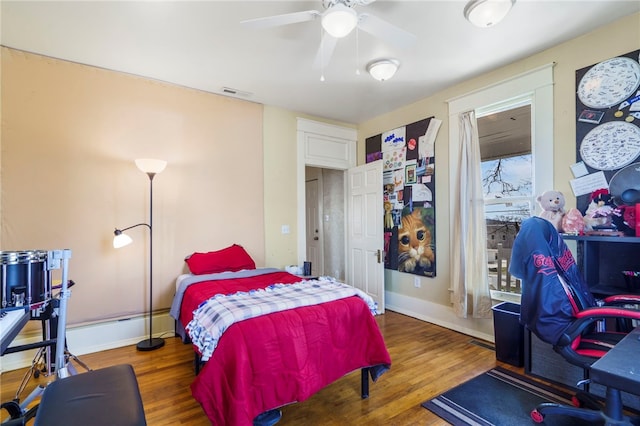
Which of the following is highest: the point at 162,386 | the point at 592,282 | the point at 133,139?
the point at 133,139

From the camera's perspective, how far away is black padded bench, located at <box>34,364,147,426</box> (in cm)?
110

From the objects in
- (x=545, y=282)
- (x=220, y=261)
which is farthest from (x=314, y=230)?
(x=545, y=282)

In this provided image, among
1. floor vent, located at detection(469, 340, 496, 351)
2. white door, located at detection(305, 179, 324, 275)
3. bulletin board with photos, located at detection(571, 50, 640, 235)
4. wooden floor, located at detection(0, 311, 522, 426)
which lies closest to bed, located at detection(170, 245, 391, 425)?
wooden floor, located at detection(0, 311, 522, 426)

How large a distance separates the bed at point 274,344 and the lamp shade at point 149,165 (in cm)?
130

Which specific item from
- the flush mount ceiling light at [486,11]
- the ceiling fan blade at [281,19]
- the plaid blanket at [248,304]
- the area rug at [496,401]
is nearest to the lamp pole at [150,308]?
the plaid blanket at [248,304]

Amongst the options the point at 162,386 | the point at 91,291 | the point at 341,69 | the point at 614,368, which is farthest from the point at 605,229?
the point at 91,291

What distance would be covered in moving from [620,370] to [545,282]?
798mm

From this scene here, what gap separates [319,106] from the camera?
4.02m

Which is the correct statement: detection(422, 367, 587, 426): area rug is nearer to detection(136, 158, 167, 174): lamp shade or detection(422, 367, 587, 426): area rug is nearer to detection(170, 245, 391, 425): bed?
detection(170, 245, 391, 425): bed

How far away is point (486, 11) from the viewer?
80.6 inches

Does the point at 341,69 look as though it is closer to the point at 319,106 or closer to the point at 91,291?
the point at 319,106

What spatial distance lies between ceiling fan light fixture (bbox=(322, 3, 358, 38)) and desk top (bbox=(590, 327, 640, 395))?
198cm

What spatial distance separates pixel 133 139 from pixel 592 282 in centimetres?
432

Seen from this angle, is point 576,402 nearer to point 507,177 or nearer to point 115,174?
point 507,177
